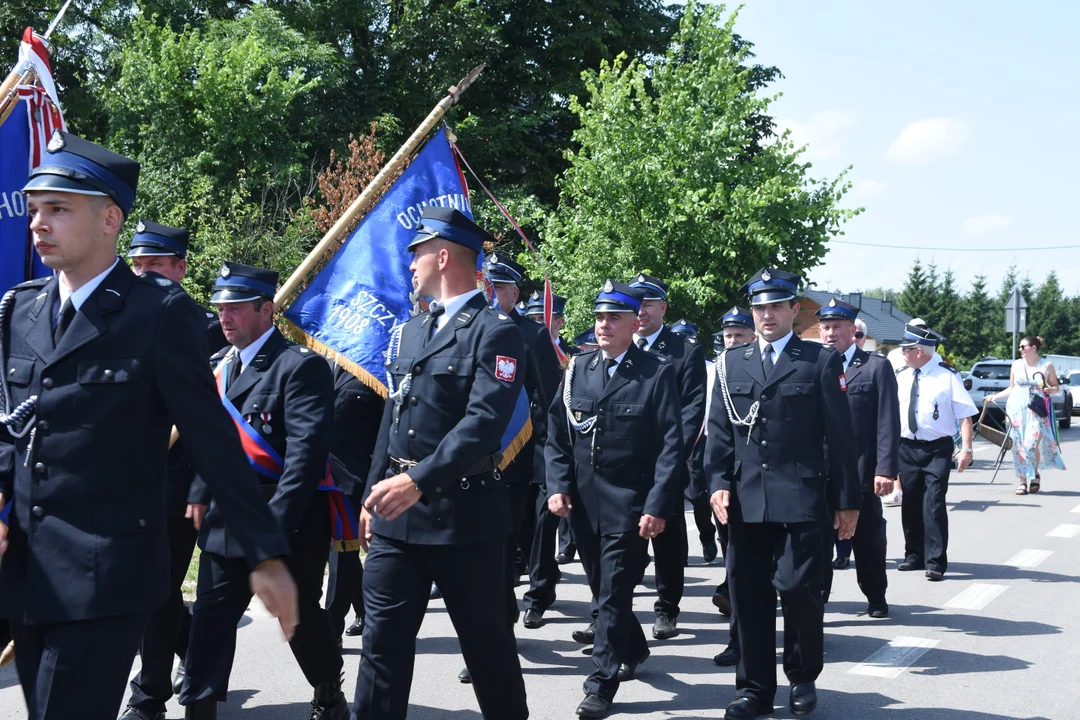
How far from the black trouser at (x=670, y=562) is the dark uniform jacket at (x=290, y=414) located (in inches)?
108

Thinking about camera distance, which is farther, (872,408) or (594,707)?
(872,408)

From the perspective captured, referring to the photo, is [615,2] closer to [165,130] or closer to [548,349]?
[165,130]

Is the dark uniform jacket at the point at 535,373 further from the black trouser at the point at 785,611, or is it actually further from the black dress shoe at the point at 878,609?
the black dress shoe at the point at 878,609

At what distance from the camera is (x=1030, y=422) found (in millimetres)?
15828

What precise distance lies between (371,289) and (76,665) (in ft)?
12.7

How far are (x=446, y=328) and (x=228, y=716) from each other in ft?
7.67

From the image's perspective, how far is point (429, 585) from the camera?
4258mm

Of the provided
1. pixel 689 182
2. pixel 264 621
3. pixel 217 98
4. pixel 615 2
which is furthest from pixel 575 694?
pixel 615 2

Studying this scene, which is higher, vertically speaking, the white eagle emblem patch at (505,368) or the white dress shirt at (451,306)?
the white dress shirt at (451,306)

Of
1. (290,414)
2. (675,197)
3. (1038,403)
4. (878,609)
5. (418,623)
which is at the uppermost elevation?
(675,197)

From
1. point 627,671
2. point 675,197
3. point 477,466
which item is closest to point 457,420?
point 477,466

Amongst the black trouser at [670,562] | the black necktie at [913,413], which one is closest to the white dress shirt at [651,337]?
the black trouser at [670,562]

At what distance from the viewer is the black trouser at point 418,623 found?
4031mm

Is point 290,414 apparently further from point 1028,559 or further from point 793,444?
point 1028,559
